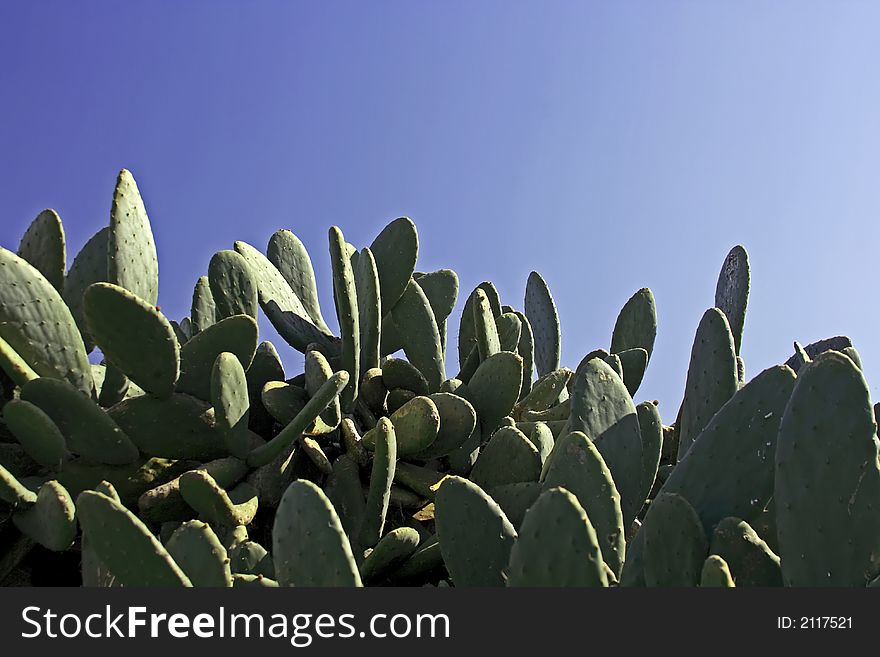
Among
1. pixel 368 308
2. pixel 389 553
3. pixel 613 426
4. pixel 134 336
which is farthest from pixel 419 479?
pixel 134 336

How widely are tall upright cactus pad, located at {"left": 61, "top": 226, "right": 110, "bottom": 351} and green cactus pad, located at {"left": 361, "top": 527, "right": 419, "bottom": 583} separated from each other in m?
1.05

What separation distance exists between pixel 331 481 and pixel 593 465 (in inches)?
35.8

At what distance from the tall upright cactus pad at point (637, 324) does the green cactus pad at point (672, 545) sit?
1.74 m

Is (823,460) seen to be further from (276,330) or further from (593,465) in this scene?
(276,330)

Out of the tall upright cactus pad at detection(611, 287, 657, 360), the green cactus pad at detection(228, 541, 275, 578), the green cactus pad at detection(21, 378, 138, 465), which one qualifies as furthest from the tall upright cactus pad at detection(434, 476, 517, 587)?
the tall upright cactus pad at detection(611, 287, 657, 360)

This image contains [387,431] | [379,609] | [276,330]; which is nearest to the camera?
[379,609]

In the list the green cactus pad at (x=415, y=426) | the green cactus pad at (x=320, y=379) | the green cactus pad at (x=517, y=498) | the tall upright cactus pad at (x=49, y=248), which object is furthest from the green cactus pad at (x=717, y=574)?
the tall upright cactus pad at (x=49, y=248)

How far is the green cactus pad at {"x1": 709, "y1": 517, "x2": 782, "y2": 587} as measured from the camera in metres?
1.71

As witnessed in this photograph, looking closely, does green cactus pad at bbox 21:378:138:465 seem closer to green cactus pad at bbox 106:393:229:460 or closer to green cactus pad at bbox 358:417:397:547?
green cactus pad at bbox 106:393:229:460

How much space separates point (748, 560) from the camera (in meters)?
1.71

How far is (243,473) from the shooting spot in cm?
243

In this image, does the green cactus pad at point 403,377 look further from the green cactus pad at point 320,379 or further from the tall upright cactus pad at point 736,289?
the tall upright cactus pad at point 736,289

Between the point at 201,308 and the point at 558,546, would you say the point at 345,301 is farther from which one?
the point at 558,546

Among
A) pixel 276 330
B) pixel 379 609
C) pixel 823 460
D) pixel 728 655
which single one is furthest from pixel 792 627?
pixel 276 330
